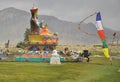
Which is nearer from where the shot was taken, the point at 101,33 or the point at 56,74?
the point at 56,74

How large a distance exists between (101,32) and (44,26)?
135 ft

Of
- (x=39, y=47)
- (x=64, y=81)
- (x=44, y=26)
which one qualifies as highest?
(x=44, y=26)

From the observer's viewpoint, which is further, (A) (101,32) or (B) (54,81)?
(A) (101,32)

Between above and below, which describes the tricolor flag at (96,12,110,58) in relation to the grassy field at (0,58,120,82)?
above

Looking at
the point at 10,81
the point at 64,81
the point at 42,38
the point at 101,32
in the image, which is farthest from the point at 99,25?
the point at 42,38

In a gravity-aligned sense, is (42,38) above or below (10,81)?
above

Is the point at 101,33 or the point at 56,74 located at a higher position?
the point at 101,33

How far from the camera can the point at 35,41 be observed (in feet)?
268

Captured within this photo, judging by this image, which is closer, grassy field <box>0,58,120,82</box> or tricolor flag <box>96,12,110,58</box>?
grassy field <box>0,58,120,82</box>

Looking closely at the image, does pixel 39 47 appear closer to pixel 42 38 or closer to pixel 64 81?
pixel 42 38

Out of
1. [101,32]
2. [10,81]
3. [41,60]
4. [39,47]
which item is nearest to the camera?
[10,81]

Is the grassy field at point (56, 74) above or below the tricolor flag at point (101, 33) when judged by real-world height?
below

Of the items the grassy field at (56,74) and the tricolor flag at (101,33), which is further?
the tricolor flag at (101,33)

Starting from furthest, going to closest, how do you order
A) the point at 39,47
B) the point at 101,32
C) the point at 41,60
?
the point at 39,47 < the point at 41,60 < the point at 101,32
